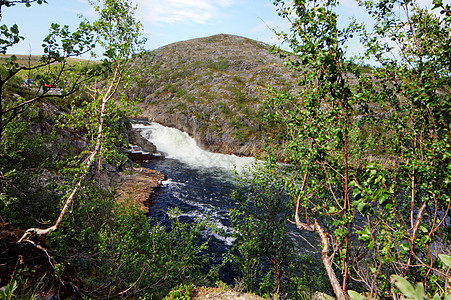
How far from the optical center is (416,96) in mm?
4922

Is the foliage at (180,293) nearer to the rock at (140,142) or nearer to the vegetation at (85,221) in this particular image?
the vegetation at (85,221)

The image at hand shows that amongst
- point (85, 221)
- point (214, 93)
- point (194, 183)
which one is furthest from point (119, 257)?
point (214, 93)

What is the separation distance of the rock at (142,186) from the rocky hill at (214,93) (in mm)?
11066

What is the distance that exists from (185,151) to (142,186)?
73.1 ft

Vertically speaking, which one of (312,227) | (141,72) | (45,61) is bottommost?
(312,227)

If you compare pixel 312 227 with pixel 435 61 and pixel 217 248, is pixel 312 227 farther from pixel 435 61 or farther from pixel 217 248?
pixel 217 248

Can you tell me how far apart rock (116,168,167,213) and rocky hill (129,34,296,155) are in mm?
11066

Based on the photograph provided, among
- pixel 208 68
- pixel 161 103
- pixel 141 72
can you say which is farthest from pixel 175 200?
pixel 208 68

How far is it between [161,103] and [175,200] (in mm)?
57239

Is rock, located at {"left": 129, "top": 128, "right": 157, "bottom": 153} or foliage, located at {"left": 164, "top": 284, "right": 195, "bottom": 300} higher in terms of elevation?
rock, located at {"left": 129, "top": 128, "right": 157, "bottom": 153}

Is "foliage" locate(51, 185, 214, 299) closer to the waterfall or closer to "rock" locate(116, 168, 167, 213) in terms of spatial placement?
"rock" locate(116, 168, 167, 213)

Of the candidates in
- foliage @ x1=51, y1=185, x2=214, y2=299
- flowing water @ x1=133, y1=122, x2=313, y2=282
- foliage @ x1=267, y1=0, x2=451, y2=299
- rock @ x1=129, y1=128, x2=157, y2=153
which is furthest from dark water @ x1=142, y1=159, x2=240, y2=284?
foliage @ x1=267, y1=0, x2=451, y2=299

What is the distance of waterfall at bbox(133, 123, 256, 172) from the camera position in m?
44.7

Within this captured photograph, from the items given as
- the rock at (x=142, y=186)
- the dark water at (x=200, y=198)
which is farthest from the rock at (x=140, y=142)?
the rock at (x=142, y=186)
